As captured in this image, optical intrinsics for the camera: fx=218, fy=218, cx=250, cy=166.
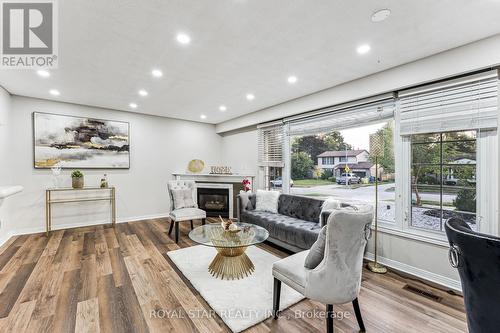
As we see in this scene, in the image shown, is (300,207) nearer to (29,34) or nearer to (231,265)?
(231,265)

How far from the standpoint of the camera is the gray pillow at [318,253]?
1.69 metres

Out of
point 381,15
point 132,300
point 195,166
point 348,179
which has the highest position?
point 381,15

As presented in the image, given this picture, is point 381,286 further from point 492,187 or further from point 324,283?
point 492,187

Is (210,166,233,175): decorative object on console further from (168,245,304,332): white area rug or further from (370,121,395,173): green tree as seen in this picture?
(370,121,395,173): green tree

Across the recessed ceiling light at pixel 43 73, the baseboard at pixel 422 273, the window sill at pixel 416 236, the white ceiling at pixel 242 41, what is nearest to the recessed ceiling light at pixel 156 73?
the white ceiling at pixel 242 41

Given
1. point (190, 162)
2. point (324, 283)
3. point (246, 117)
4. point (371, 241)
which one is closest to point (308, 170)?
point (371, 241)

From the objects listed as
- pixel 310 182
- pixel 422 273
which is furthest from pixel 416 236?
pixel 310 182

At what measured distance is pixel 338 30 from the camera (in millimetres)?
2076

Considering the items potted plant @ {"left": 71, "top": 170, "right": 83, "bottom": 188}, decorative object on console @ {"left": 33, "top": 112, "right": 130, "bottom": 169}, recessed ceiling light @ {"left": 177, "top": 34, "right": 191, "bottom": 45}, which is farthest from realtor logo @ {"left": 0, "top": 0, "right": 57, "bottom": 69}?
potted plant @ {"left": 71, "top": 170, "right": 83, "bottom": 188}

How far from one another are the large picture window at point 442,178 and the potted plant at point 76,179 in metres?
5.77

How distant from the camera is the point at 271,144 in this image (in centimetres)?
514

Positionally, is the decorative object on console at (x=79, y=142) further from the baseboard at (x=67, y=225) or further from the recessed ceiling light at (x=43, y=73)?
the recessed ceiling light at (x=43, y=73)

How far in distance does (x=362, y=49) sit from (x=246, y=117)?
11.0 ft

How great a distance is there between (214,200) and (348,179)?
10.9 ft
